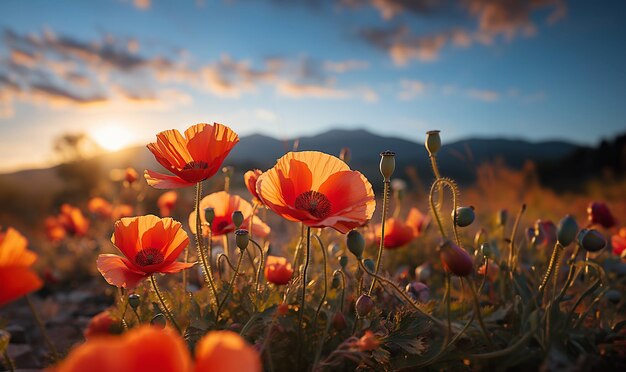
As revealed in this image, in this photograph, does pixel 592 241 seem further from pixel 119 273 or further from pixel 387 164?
pixel 119 273

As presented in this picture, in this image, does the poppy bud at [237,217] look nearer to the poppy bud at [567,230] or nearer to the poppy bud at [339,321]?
the poppy bud at [339,321]

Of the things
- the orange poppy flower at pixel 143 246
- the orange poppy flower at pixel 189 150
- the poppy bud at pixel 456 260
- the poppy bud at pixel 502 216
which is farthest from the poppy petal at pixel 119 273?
the poppy bud at pixel 502 216

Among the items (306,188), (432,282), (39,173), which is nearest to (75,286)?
(432,282)

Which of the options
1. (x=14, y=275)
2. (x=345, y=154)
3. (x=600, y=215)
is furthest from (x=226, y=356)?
(x=600, y=215)

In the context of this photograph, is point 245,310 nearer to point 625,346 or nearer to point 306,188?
point 306,188

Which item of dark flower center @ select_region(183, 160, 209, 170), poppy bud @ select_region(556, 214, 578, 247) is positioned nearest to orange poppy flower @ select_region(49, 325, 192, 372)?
dark flower center @ select_region(183, 160, 209, 170)

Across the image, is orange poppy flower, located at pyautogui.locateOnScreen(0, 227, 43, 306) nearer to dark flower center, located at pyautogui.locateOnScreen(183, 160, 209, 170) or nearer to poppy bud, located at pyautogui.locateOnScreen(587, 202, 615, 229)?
dark flower center, located at pyautogui.locateOnScreen(183, 160, 209, 170)
